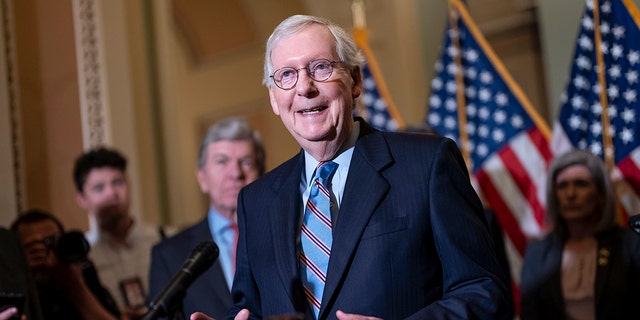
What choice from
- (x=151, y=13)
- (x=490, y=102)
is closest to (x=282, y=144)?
(x=151, y=13)

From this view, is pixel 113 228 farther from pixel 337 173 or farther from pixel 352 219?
pixel 352 219

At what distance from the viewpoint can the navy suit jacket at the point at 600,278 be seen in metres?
3.68

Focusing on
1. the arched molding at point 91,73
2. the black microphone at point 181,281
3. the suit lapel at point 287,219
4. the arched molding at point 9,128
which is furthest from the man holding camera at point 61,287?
the arched molding at point 91,73

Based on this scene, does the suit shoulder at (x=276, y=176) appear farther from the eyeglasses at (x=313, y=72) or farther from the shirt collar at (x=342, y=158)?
the eyeglasses at (x=313, y=72)

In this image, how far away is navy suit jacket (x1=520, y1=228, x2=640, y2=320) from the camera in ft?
12.1

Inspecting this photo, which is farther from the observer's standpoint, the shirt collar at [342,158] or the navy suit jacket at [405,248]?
the shirt collar at [342,158]

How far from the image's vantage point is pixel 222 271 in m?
3.50

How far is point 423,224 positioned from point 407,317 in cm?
21

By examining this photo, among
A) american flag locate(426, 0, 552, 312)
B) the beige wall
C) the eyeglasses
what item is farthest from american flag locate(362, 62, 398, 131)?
the eyeglasses

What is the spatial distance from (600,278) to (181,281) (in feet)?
6.63

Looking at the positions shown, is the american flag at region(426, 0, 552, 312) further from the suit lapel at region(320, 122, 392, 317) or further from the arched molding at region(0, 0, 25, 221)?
the suit lapel at region(320, 122, 392, 317)

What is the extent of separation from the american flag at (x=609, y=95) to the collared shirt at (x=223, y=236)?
6.31 feet

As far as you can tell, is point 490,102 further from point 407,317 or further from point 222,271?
point 407,317

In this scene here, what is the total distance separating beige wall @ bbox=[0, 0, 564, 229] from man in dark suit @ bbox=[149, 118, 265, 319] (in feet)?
4.98
